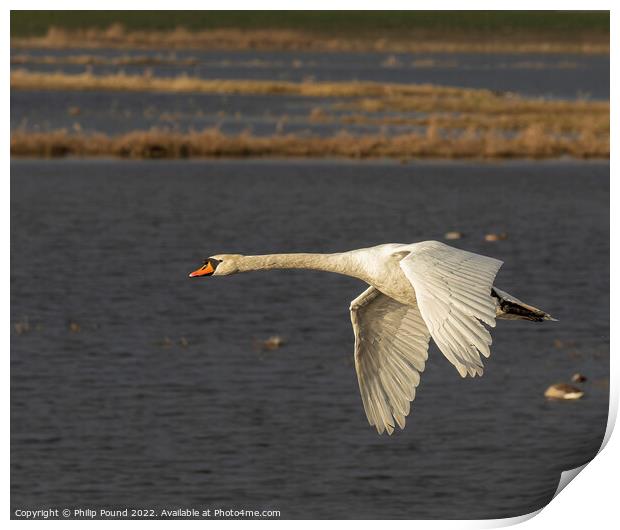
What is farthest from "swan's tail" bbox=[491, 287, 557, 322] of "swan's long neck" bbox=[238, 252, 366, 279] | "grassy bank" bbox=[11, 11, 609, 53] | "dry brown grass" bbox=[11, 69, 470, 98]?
"dry brown grass" bbox=[11, 69, 470, 98]

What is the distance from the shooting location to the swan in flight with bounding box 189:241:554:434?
864cm

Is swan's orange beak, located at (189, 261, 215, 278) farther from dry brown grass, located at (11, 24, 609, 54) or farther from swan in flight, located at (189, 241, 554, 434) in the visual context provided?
dry brown grass, located at (11, 24, 609, 54)

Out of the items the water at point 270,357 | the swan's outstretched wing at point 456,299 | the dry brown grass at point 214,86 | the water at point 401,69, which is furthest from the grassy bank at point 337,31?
the swan's outstretched wing at point 456,299

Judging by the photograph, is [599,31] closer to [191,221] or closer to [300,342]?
[300,342]

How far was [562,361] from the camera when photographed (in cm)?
2380

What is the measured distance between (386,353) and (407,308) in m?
0.39

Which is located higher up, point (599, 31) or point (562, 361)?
point (599, 31)

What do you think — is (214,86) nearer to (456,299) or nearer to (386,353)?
(386,353)

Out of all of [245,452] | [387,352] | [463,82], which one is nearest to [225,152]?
[463,82]

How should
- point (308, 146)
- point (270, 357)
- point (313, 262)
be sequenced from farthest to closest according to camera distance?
point (308, 146), point (270, 357), point (313, 262)

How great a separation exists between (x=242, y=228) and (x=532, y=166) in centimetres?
682

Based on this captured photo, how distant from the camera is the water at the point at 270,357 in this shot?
1862 cm

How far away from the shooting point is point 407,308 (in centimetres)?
1160

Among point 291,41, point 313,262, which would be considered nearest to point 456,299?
point 313,262
